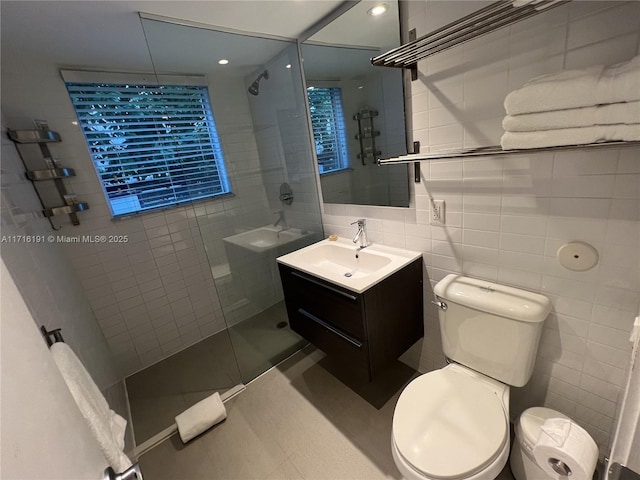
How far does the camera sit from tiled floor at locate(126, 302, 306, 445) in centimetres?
189

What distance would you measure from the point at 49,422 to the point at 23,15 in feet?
5.73

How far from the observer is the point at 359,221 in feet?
5.70

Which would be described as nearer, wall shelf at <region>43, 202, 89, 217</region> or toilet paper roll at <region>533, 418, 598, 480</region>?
toilet paper roll at <region>533, 418, 598, 480</region>

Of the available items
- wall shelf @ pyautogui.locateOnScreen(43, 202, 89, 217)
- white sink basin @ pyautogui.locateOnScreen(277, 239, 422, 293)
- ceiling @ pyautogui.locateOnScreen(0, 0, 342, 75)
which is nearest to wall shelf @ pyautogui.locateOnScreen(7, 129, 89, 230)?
wall shelf @ pyautogui.locateOnScreen(43, 202, 89, 217)

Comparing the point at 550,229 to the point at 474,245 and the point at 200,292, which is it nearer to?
the point at 474,245

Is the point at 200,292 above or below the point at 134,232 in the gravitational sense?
below

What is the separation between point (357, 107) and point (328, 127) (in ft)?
0.92

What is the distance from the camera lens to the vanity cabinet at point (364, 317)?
1.38 m

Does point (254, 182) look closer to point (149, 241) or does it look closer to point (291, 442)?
point (149, 241)

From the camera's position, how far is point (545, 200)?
3.51ft

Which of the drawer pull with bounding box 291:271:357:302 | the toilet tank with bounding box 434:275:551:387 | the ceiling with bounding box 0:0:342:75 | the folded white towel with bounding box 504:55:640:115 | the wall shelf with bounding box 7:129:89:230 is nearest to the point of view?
the folded white towel with bounding box 504:55:640:115

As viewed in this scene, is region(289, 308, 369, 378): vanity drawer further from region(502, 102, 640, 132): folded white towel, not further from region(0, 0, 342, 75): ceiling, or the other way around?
region(0, 0, 342, 75): ceiling

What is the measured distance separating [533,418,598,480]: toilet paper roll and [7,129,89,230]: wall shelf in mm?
2699

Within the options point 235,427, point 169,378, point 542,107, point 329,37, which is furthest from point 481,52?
point 169,378
